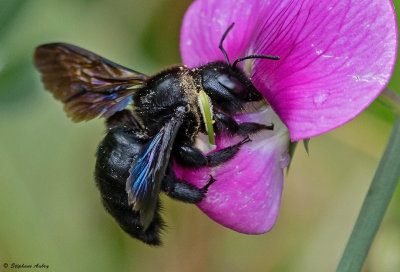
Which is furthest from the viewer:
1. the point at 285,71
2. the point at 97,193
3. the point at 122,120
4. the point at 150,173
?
the point at 97,193

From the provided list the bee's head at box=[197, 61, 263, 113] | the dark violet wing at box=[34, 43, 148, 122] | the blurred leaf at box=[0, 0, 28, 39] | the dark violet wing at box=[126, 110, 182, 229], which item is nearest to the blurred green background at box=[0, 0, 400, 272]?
the blurred leaf at box=[0, 0, 28, 39]

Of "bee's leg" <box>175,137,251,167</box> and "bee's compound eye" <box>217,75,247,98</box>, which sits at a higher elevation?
"bee's compound eye" <box>217,75,247,98</box>

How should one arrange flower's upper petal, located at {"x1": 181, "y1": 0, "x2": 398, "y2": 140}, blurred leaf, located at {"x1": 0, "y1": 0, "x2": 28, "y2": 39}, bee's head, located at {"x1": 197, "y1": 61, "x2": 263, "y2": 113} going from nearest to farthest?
1. flower's upper petal, located at {"x1": 181, "y1": 0, "x2": 398, "y2": 140}
2. bee's head, located at {"x1": 197, "y1": 61, "x2": 263, "y2": 113}
3. blurred leaf, located at {"x1": 0, "y1": 0, "x2": 28, "y2": 39}

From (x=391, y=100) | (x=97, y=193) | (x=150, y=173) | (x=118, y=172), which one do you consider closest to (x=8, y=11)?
(x=97, y=193)

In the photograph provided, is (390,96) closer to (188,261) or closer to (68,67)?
(68,67)

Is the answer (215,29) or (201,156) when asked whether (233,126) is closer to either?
Result: (201,156)

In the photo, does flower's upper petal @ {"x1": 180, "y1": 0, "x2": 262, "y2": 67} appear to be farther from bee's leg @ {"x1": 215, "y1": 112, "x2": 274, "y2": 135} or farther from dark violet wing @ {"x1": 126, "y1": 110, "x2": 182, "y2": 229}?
dark violet wing @ {"x1": 126, "y1": 110, "x2": 182, "y2": 229}

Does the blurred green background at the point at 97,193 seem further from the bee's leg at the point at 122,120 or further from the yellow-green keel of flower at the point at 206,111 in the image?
the yellow-green keel of flower at the point at 206,111

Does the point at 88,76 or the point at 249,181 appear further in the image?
the point at 88,76
